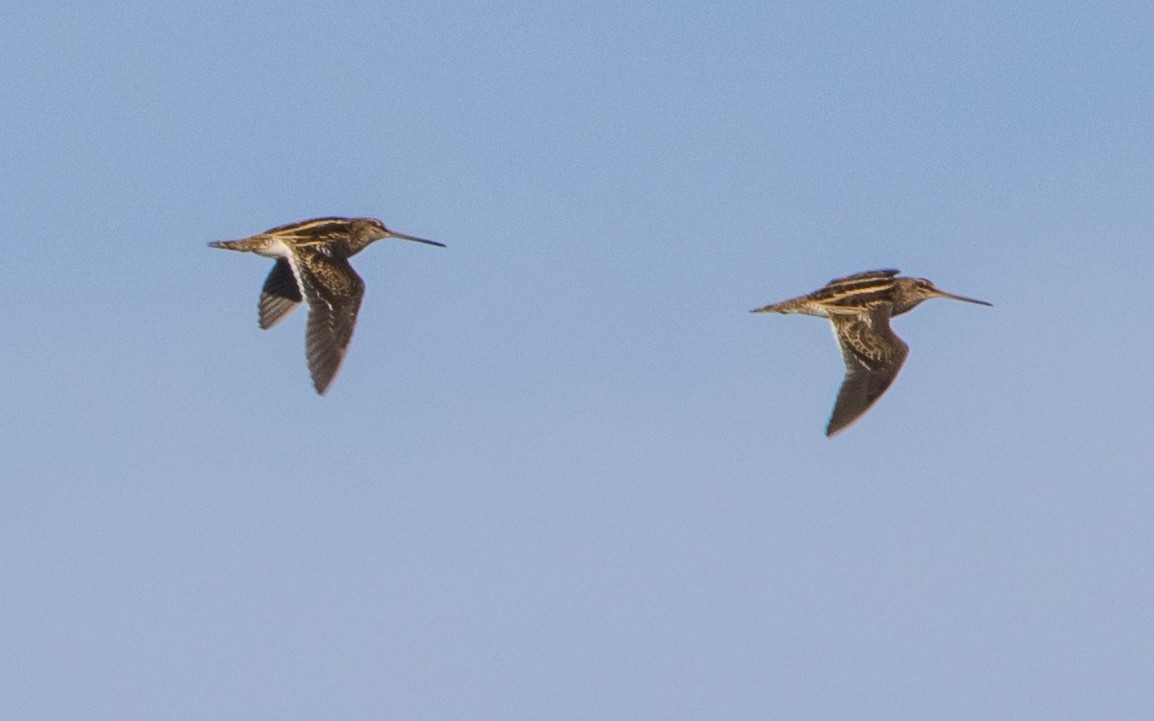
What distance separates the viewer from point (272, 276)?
3025cm

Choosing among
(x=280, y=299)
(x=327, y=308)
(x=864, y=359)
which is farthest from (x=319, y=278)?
(x=864, y=359)

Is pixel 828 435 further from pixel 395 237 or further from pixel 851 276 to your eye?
pixel 395 237

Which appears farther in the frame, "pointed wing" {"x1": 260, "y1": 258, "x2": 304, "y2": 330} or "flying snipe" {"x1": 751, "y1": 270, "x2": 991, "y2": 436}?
"pointed wing" {"x1": 260, "y1": 258, "x2": 304, "y2": 330}

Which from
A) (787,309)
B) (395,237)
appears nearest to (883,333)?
(787,309)

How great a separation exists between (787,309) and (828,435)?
286 centimetres

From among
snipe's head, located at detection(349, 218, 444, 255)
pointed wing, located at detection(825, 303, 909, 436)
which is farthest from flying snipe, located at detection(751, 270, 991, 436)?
snipe's head, located at detection(349, 218, 444, 255)

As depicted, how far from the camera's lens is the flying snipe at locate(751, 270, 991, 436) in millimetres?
28125

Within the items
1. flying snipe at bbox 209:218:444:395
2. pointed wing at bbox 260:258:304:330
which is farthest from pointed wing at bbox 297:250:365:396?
pointed wing at bbox 260:258:304:330

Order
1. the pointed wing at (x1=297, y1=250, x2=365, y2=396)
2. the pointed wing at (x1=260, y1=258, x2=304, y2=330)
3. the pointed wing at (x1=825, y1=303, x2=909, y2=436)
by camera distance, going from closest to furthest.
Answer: the pointed wing at (x1=297, y1=250, x2=365, y2=396) < the pointed wing at (x1=825, y1=303, x2=909, y2=436) < the pointed wing at (x1=260, y1=258, x2=304, y2=330)

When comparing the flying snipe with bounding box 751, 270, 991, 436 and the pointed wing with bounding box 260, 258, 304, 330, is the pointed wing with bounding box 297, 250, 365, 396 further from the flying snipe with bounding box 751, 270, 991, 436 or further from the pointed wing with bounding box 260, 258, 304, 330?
the flying snipe with bounding box 751, 270, 991, 436

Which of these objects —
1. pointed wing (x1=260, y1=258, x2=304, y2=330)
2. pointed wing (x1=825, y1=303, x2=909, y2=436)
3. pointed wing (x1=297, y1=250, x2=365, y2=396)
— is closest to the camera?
pointed wing (x1=297, y1=250, x2=365, y2=396)

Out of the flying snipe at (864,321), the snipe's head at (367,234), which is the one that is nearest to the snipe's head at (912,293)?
the flying snipe at (864,321)

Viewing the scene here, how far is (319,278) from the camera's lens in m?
28.8

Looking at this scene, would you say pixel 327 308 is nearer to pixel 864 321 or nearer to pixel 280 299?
pixel 280 299
